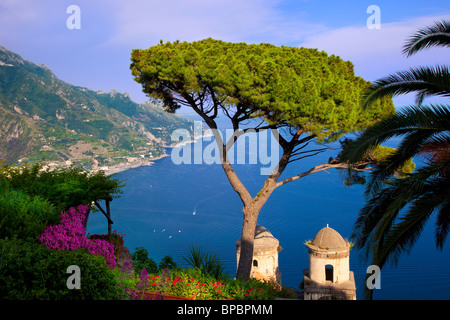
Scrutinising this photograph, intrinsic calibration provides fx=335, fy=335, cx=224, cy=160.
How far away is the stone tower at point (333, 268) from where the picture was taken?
945 centimetres

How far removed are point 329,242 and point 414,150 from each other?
4.80 meters

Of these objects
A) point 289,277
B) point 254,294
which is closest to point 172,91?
point 254,294

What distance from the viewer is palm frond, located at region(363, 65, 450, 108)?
4789mm

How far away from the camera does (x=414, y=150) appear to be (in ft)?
17.8

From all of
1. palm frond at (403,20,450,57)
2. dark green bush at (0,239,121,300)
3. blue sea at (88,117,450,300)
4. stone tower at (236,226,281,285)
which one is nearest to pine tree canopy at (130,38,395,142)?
palm frond at (403,20,450,57)

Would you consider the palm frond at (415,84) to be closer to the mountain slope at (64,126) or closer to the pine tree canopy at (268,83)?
the pine tree canopy at (268,83)

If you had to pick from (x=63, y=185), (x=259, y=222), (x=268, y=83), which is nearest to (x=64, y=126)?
(x=259, y=222)

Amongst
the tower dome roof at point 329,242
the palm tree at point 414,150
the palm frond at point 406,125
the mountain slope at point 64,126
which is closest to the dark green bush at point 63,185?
the palm frond at point 406,125

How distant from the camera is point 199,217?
141 ft

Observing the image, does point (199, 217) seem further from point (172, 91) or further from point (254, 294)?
point (254, 294)

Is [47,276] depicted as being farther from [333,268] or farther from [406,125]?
[333,268]

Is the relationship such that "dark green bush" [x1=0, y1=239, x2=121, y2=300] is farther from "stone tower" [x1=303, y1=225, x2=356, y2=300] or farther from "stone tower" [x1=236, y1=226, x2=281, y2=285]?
"stone tower" [x1=303, y1=225, x2=356, y2=300]

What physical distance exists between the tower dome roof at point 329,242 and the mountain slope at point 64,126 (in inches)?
2187

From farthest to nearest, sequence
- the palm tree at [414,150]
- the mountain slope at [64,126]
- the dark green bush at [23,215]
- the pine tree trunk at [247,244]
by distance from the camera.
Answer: the mountain slope at [64,126] → the pine tree trunk at [247,244] → the dark green bush at [23,215] → the palm tree at [414,150]
